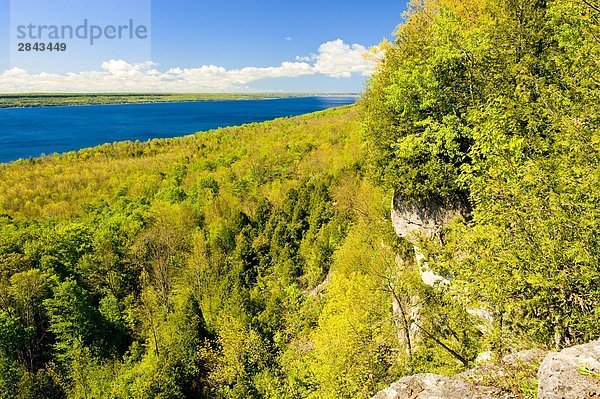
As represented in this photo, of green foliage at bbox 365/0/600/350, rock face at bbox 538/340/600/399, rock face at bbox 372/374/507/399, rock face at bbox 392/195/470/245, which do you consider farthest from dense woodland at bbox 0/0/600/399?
rock face at bbox 538/340/600/399

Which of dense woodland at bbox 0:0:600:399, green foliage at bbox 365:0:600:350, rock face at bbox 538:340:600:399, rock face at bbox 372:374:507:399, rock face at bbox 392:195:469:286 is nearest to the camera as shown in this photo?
rock face at bbox 538:340:600:399

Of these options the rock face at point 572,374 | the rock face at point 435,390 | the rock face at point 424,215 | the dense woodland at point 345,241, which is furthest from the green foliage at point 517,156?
the rock face at point 435,390

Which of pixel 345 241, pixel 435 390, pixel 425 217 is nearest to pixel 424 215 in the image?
pixel 425 217

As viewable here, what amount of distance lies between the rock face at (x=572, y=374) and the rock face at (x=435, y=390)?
4.49 feet

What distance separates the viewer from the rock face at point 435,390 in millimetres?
6668

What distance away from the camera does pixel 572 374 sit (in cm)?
517

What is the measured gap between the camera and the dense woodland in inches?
324

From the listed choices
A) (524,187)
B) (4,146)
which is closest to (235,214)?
(524,187)

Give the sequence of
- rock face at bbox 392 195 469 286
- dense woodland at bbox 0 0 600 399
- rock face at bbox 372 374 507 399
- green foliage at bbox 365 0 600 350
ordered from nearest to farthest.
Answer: rock face at bbox 372 374 507 399 < green foliage at bbox 365 0 600 350 < dense woodland at bbox 0 0 600 399 < rock face at bbox 392 195 469 286

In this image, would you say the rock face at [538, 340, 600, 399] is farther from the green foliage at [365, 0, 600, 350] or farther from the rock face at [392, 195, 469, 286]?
the rock face at [392, 195, 469, 286]

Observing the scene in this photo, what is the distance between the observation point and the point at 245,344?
31.2 metres

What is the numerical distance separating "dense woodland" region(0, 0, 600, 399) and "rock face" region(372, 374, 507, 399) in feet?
1.78

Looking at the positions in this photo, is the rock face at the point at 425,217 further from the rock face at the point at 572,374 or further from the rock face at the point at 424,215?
the rock face at the point at 572,374

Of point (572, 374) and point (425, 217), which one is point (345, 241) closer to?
point (425, 217)
